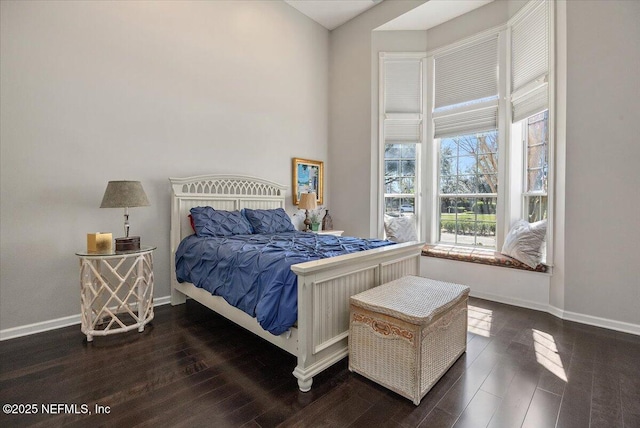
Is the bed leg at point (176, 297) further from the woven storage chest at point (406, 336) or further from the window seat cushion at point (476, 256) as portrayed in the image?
the window seat cushion at point (476, 256)

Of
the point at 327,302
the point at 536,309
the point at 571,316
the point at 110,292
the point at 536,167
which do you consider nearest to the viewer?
the point at 327,302

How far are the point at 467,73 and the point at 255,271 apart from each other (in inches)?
152

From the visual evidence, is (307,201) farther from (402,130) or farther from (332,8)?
(332,8)

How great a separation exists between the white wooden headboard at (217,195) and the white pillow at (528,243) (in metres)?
2.87

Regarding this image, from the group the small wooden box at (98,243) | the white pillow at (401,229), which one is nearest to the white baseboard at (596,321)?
the white pillow at (401,229)

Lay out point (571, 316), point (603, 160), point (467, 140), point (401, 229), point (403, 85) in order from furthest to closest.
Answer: point (403, 85) → point (401, 229) → point (467, 140) → point (571, 316) → point (603, 160)

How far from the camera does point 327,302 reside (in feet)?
6.10

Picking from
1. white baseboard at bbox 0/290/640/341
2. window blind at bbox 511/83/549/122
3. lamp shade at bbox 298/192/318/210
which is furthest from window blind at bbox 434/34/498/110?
white baseboard at bbox 0/290/640/341

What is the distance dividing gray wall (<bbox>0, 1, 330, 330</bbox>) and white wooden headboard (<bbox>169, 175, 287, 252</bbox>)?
147 mm

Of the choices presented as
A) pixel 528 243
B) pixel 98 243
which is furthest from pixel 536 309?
pixel 98 243

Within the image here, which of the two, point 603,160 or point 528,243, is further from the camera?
point 528,243

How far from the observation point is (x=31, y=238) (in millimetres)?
2436

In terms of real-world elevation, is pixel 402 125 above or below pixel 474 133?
above

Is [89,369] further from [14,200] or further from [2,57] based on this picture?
→ [2,57]
